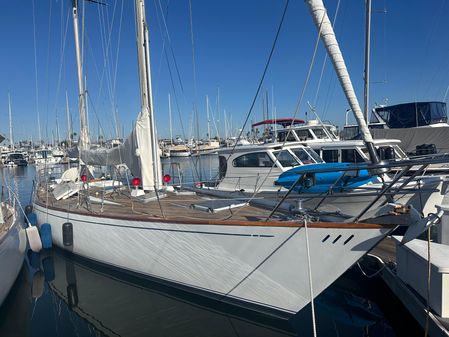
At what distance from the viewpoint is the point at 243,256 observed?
5.48 metres

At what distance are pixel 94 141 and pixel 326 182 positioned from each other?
11.0m

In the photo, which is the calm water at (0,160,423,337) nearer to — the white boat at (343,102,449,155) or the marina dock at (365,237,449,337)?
the marina dock at (365,237,449,337)

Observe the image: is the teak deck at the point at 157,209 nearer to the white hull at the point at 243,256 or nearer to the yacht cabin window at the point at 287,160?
the white hull at the point at 243,256

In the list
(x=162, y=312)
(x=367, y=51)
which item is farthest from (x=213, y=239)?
(x=367, y=51)

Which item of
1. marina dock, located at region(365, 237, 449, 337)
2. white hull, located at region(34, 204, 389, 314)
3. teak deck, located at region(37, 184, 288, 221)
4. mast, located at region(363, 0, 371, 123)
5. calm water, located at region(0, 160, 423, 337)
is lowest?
calm water, located at region(0, 160, 423, 337)

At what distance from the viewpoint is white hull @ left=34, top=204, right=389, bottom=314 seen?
193 inches

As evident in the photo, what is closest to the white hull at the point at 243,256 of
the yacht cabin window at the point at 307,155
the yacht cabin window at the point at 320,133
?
the yacht cabin window at the point at 307,155

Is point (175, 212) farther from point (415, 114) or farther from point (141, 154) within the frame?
point (415, 114)

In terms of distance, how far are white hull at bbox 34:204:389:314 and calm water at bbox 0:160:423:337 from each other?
330 millimetres

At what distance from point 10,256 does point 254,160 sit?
23.7ft

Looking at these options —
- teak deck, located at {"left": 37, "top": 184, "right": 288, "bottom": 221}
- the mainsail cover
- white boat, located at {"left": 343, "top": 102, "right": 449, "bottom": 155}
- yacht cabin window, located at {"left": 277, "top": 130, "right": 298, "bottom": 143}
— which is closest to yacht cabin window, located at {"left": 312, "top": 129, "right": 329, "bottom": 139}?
yacht cabin window, located at {"left": 277, "top": 130, "right": 298, "bottom": 143}

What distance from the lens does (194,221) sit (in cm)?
577

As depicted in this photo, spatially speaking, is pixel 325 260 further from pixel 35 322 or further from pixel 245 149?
pixel 245 149

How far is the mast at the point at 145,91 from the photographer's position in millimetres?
8391
